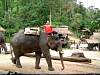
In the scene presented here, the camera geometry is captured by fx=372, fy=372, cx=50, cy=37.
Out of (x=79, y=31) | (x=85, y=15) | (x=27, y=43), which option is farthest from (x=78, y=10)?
(x=27, y=43)

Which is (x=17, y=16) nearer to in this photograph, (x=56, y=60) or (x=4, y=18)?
(x=4, y=18)

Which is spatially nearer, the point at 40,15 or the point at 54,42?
the point at 54,42

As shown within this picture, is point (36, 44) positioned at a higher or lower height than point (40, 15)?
higher

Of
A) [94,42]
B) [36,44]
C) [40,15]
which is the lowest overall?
[94,42]

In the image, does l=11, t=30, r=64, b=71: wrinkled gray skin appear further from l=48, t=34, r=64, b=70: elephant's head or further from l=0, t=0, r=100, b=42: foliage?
l=0, t=0, r=100, b=42: foliage

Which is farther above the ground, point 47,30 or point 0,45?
point 47,30

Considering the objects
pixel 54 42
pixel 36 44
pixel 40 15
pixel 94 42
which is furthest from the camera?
pixel 40 15

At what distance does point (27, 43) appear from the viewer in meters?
11.7

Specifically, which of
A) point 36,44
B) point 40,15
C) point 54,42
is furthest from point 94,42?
point 54,42

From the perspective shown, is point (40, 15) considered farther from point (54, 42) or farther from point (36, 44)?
point (54, 42)

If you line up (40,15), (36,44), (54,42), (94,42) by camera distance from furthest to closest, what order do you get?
(40,15) → (94,42) → (36,44) → (54,42)

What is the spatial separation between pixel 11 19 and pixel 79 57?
2812cm

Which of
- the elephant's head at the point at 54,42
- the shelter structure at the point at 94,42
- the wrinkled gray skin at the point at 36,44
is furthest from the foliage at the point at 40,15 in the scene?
the elephant's head at the point at 54,42

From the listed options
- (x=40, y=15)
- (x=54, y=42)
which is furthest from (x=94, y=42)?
(x=54, y=42)
